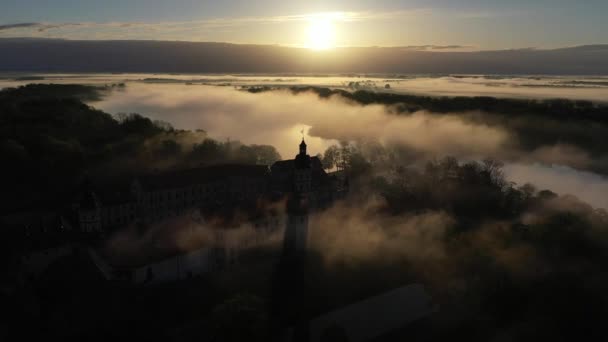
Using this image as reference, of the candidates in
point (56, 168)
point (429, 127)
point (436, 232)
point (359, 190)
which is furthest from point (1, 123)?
point (429, 127)

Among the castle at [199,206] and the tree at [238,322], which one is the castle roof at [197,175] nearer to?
the castle at [199,206]

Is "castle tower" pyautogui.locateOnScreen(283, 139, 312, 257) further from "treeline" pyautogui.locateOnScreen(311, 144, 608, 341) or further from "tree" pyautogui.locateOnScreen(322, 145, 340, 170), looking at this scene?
"tree" pyautogui.locateOnScreen(322, 145, 340, 170)

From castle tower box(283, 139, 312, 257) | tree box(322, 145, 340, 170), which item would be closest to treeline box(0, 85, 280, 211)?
tree box(322, 145, 340, 170)

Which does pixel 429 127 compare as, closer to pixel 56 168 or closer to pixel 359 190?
pixel 359 190

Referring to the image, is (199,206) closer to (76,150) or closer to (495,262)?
(495,262)

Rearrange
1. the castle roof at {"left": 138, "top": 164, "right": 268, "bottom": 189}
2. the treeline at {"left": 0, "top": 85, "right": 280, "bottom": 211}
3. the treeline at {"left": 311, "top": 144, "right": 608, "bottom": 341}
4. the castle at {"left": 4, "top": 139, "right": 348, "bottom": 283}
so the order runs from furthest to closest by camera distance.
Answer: the treeline at {"left": 0, "top": 85, "right": 280, "bottom": 211} → the castle roof at {"left": 138, "top": 164, "right": 268, "bottom": 189} → the castle at {"left": 4, "top": 139, "right": 348, "bottom": 283} → the treeline at {"left": 311, "top": 144, "right": 608, "bottom": 341}

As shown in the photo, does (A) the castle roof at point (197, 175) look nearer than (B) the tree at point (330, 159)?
Yes

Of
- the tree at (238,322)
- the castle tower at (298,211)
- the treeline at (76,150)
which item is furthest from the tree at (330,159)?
the tree at (238,322)
